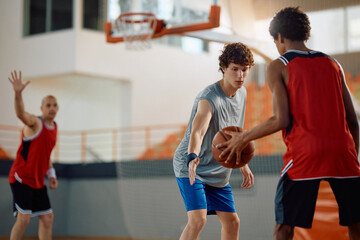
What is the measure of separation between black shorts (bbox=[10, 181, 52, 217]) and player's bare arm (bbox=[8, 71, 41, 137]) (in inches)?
23.3

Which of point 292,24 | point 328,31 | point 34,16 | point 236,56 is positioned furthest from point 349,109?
point 34,16

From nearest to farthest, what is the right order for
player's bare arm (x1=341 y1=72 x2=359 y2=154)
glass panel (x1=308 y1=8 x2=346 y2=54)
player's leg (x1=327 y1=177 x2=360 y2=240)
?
player's leg (x1=327 y1=177 x2=360 y2=240) → player's bare arm (x1=341 y1=72 x2=359 y2=154) → glass panel (x1=308 y1=8 x2=346 y2=54)

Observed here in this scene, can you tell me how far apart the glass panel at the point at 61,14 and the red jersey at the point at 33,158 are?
317 inches

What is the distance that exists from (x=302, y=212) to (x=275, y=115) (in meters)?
0.53

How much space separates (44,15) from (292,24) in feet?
38.8

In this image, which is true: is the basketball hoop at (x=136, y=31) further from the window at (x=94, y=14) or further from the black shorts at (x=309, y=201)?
the window at (x=94, y=14)

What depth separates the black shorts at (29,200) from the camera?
5.76 m

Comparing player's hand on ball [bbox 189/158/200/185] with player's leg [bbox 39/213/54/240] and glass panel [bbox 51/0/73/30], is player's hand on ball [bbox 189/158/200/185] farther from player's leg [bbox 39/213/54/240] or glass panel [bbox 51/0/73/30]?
glass panel [bbox 51/0/73/30]

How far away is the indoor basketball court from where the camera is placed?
646cm

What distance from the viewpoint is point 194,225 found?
3.72 metres

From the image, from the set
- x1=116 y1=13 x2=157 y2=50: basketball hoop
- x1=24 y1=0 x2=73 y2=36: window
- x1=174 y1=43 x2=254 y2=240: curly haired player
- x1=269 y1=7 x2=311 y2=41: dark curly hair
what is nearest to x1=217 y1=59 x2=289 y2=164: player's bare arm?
x1=269 y1=7 x2=311 y2=41: dark curly hair

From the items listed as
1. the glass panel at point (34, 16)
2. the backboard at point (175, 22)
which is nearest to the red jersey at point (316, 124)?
the backboard at point (175, 22)

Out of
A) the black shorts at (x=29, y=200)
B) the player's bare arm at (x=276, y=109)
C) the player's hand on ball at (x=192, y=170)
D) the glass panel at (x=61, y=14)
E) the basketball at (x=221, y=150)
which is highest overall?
the glass panel at (x=61, y=14)

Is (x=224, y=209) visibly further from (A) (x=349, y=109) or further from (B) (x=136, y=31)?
(B) (x=136, y=31)
